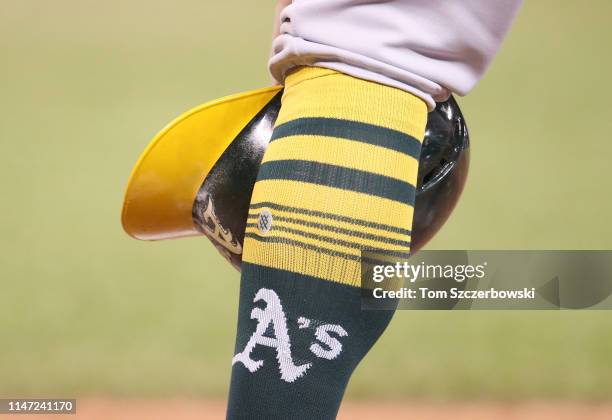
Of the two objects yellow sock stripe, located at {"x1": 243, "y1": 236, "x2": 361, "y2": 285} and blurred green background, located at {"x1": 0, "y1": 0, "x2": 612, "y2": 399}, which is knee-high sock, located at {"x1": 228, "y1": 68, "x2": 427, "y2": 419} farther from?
blurred green background, located at {"x1": 0, "y1": 0, "x2": 612, "y2": 399}

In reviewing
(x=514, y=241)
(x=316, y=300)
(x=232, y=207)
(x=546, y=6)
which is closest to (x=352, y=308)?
(x=316, y=300)

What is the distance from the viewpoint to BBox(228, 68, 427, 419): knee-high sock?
451mm

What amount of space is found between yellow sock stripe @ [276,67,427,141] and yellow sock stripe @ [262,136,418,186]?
0.05ft

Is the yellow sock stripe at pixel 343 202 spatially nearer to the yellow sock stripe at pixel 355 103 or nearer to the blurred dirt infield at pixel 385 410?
the yellow sock stripe at pixel 355 103

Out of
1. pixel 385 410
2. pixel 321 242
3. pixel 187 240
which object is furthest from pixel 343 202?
pixel 187 240

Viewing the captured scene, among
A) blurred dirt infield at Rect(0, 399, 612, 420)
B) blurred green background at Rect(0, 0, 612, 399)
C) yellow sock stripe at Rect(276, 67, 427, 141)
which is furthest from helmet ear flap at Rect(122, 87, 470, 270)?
blurred green background at Rect(0, 0, 612, 399)

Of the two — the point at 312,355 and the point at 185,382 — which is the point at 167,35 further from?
the point at 312,355

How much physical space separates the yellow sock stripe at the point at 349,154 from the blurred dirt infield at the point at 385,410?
198cm

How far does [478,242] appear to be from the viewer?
275 centimetres

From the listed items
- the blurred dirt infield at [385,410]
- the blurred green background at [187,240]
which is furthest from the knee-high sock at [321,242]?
the blurred green background at [187,240]

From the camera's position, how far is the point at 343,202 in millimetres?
451

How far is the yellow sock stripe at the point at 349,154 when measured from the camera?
46 cm

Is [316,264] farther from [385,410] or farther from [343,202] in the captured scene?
[385,410]

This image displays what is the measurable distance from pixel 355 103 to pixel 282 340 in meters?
0.14
